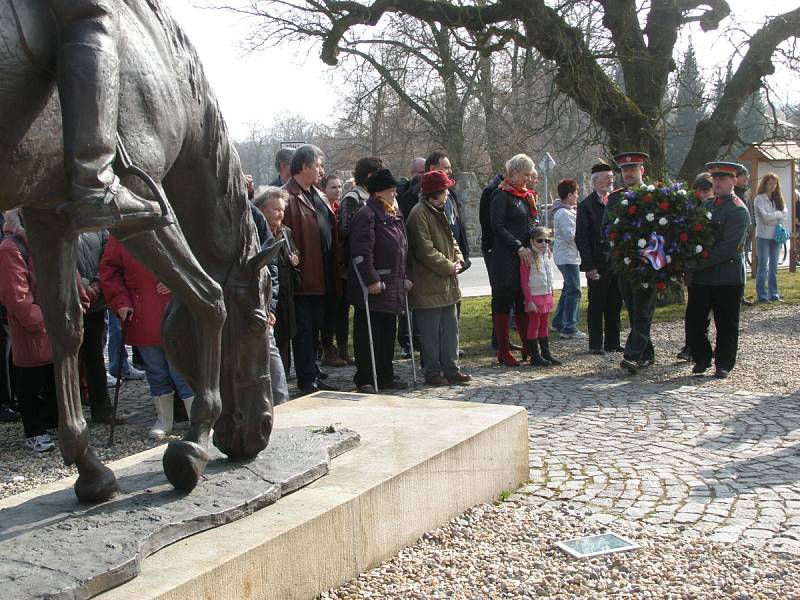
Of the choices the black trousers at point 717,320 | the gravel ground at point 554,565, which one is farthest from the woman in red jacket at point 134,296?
the black trousers at point 717,320

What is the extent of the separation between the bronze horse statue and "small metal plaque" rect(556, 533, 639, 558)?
1.44 meters

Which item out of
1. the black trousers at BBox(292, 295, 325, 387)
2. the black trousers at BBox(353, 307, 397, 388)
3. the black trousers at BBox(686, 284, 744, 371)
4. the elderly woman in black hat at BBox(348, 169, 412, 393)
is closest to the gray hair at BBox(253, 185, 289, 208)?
the elderly woman in black hat at BBox(348, 169, 412, 393)

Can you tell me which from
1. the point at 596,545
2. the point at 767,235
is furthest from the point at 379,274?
the point at 767,235

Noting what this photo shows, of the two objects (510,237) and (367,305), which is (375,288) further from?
(510,237)

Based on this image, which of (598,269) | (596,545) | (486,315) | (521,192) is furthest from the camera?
(486,315)

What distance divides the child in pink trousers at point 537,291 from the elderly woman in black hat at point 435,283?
975 millimetres

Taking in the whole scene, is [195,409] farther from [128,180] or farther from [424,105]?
[424,105]

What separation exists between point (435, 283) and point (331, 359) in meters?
2.26

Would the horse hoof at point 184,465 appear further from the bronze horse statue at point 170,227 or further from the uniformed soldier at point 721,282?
the uniformed soldier at point 721,282

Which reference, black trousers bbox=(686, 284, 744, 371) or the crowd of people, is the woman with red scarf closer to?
the crowd of people

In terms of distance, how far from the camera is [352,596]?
3344 mm

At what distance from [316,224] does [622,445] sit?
359 centimetres

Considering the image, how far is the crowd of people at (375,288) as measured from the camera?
638 cm

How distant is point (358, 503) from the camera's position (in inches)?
137
